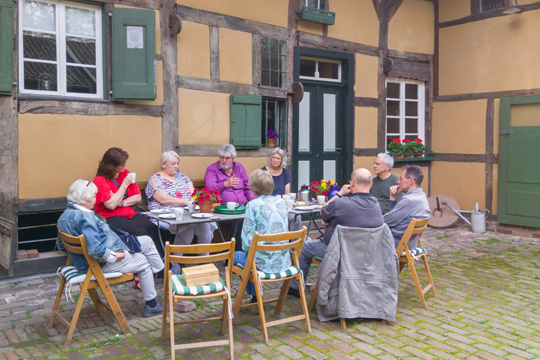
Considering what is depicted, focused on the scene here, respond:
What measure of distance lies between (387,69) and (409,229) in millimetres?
4789

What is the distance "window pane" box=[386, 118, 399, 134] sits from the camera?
9016mm

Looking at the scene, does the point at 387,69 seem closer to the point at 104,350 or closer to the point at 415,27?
the point at 415,27

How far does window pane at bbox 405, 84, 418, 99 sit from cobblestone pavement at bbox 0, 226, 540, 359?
4.55 m

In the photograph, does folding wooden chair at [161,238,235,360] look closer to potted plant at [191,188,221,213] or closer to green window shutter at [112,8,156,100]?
potted plant at [191,188,221,213]

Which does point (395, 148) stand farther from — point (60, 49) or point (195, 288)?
point (195, 288)

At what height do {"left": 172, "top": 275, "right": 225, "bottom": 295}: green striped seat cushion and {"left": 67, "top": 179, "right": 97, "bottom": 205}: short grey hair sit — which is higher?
{"left": 67, "top": 179, "right": 97, "bottom": 205}: short grey hair

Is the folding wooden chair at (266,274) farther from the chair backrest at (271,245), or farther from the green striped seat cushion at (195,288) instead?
the green striped seat cushion at (195,288)

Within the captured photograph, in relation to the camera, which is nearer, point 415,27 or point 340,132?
point 340,132

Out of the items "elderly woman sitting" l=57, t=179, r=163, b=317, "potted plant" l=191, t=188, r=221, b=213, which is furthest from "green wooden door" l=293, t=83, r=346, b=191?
"elderly woman sitting" l=57, t=179, r=163, b=317

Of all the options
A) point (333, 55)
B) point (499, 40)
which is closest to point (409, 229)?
point (333, 55)

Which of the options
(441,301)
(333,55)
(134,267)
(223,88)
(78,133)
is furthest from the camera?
(333,55)

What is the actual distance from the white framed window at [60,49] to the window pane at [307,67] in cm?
302

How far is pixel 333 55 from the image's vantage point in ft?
26.0

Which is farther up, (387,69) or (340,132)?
(387,69)
